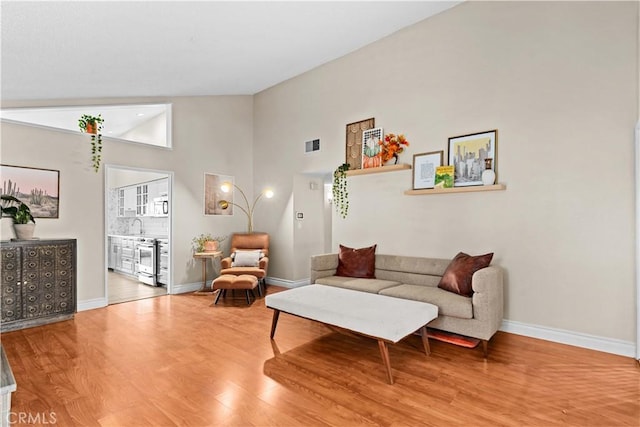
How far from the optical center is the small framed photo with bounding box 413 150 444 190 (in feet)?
13.5

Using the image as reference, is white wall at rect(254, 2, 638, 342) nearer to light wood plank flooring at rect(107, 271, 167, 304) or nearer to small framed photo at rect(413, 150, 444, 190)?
small framed photo at rect(413, 150, 444, 190)

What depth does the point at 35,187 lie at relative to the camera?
414cm

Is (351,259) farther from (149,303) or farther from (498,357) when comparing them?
(149,303)

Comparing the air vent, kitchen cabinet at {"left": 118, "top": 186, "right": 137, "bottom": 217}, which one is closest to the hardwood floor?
the air vent

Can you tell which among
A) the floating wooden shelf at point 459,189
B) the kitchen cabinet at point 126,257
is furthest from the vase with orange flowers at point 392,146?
the kitchen cabinet at point 126,257

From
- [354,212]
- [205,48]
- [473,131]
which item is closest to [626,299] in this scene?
[473,131]

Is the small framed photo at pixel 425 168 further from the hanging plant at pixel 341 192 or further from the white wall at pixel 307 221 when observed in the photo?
the white wall at pixel 307 221

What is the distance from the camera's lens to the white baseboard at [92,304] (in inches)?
176

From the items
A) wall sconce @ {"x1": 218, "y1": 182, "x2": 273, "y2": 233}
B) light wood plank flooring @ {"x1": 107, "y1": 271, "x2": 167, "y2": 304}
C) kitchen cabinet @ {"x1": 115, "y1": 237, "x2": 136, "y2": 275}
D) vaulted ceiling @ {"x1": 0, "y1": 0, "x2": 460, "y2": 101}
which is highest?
vaulted ceiling @ {"x1": 0, "y1": 0, "x2": 460, "y2": 101}

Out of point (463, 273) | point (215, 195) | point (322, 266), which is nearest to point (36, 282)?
point (215, 195)

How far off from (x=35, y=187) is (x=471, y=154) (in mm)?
5274

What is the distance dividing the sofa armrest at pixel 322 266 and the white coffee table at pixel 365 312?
83cm

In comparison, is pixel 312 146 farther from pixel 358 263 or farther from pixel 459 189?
pixel 459 189

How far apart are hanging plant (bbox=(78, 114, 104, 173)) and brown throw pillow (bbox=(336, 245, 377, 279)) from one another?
3628 millimetres
